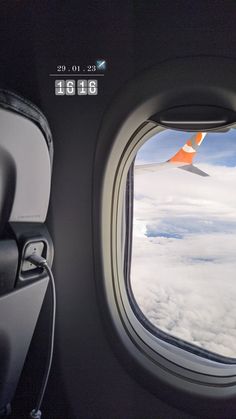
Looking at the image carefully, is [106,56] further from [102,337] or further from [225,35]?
[102,337]

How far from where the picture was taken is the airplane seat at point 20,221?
2.84 ft

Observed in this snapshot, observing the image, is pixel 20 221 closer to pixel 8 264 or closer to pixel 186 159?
pixel 8 264

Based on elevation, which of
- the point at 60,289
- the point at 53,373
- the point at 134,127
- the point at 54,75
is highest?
the point at 54,75

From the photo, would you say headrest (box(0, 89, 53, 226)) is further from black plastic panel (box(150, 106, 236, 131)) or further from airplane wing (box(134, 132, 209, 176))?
airplane wing (box(134, 132, 209, 176))

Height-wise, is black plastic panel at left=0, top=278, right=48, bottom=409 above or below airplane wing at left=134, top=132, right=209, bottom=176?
below

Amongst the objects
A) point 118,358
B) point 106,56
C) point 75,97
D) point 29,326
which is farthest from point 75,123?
point 118,358

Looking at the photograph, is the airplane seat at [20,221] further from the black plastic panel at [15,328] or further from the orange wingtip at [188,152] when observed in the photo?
the orange wingtip at [188,152]

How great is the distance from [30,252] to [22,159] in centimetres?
22

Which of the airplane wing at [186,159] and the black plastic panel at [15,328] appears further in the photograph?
the airplane wing at [186,159]

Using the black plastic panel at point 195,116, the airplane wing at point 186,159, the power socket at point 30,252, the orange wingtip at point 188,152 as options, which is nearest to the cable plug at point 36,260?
the power socket at point 30,252

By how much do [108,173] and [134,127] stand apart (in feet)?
0.50

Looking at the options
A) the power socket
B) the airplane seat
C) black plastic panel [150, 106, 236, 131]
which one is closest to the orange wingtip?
black plastic panel [150, 106, 236, 131]

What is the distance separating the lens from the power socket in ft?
3.08

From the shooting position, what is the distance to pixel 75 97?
1129 mm
